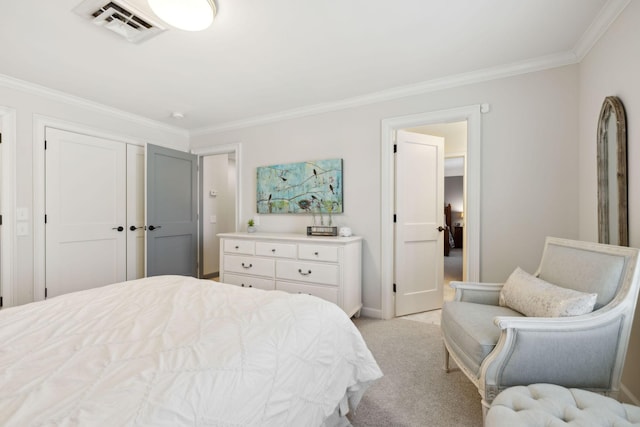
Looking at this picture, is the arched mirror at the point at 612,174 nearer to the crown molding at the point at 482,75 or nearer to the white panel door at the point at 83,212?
the crown molding at the point at 482,75

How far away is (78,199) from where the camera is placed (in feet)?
10.5

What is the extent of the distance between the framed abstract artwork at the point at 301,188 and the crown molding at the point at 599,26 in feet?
7.06

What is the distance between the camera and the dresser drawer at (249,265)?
9.96ft

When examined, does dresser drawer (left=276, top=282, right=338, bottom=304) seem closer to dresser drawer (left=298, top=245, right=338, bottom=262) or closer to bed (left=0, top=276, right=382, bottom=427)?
dresser drawer (left=298, top=245, right=338, bottom=262)

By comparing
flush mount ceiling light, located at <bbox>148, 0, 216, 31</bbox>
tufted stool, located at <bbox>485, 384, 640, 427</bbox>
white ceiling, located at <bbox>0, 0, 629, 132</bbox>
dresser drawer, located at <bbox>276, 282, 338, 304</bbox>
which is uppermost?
white ceiling, located at <bbox>0, 0, 629, 132</bbox>

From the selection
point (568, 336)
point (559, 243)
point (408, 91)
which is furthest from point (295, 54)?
point (568, 336)

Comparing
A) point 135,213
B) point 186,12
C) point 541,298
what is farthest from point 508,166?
point 135,213

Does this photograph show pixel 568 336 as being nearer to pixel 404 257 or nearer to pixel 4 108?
pixel 404 257

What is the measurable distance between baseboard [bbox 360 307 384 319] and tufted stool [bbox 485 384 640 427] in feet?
6.46

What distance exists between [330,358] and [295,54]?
2.17m

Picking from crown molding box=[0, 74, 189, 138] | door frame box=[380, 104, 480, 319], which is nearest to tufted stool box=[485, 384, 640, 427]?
door frame box=[380, 104, 480, 319]

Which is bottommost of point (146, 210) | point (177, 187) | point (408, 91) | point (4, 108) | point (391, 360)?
point (391, 360)

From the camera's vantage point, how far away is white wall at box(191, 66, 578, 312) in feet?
7.73

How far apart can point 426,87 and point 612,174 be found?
1615 millimetres
